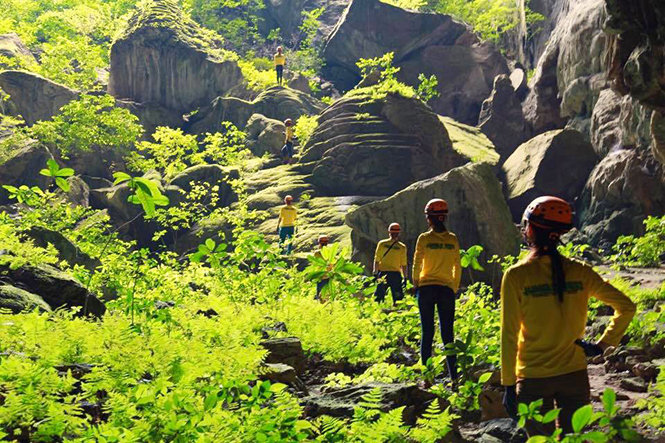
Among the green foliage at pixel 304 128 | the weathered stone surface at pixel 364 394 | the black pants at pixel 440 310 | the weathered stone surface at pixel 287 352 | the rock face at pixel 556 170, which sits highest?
the green foliage at pixel 304 128

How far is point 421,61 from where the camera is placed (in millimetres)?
42219

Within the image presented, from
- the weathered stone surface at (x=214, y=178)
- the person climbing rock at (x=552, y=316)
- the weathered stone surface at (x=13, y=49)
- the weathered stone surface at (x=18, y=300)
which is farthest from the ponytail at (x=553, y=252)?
the weathered stone surface at (x=13, y=49)

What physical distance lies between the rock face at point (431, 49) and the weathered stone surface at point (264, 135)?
44.3ft

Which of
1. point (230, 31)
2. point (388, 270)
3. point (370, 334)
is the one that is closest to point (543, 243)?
point (370, 334)

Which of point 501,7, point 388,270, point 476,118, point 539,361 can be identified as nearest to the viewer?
point 539,361

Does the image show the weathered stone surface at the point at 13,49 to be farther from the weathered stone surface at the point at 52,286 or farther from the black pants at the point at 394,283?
the black pants at the point at 394,283

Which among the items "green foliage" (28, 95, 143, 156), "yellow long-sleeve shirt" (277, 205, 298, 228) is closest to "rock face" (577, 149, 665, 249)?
"yellow long-sleeve shirt" (277, 205, 298, 228)

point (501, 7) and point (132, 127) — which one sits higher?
point (501, 7)

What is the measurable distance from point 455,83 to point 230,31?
82.3ft

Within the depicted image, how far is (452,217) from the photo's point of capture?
17797 mm

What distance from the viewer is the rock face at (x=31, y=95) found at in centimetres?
3550

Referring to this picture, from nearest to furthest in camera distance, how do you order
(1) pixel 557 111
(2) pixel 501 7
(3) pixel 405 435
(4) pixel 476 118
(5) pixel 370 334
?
(3) pixel 405 435 < (5) pixel 370 334 < (1) pixel 557 111 < (4) pixel 476 118 < (2) pixel 501 7

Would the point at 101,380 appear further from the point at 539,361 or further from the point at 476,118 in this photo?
the point at 476,118

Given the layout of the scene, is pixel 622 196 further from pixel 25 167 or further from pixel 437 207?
pixel 25 167
